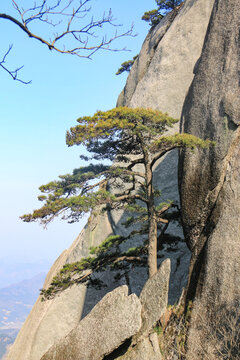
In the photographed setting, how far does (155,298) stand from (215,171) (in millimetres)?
4316

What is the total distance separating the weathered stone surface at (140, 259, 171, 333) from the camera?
9859 mm

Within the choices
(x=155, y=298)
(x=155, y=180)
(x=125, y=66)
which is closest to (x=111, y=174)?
(x=155, y=298)

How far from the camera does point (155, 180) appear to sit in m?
19.9

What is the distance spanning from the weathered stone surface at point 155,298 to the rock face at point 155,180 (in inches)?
200

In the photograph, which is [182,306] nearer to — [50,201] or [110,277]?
[50,201]

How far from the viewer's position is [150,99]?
22.6 meters

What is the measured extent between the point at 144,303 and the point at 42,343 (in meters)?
10.1

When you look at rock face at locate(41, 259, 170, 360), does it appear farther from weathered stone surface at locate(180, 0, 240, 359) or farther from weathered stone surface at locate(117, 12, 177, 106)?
weathered stone surface at locate(117, 12, 177, 106)

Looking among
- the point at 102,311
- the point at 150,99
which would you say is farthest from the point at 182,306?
the point at 150,99

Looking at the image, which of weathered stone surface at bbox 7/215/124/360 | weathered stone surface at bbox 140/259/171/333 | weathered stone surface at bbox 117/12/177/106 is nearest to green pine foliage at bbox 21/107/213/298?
weathered stone surface at bbox 140/259/171/333

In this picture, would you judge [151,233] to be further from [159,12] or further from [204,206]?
[159,12]

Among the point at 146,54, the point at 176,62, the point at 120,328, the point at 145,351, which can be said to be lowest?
the point at 145,351

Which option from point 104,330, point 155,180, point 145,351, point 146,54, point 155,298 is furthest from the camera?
point 146,54

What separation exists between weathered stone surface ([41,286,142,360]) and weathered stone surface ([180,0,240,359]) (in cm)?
229
